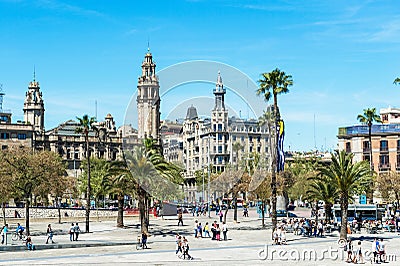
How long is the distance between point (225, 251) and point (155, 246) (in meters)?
5.79

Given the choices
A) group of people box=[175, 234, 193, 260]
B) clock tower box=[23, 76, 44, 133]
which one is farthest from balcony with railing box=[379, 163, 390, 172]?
clock tower box=[23, 76, 44, 133]

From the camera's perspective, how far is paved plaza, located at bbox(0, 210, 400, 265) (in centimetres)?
3388

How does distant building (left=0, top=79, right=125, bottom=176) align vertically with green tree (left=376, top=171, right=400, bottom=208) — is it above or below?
above

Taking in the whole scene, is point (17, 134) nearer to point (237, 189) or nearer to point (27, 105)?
point (27, 105)

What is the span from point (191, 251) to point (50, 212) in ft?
144

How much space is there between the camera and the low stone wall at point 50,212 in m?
76.4

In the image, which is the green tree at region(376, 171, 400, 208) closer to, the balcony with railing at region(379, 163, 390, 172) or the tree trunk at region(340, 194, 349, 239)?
the balcony with railing at region(379, 163, 390, 172)

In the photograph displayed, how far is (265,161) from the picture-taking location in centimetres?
11262

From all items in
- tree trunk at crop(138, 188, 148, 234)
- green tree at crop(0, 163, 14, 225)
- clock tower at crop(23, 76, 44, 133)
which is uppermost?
clock tower at crop(23, 76, 44, 133)

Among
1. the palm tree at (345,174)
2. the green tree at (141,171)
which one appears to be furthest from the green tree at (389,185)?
the green tree at (141,171)

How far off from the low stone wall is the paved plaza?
25.4 m

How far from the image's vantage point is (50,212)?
7850cm

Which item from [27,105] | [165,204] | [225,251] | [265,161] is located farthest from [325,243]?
[27,105]

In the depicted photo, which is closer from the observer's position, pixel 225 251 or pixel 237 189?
pixel 225 251
